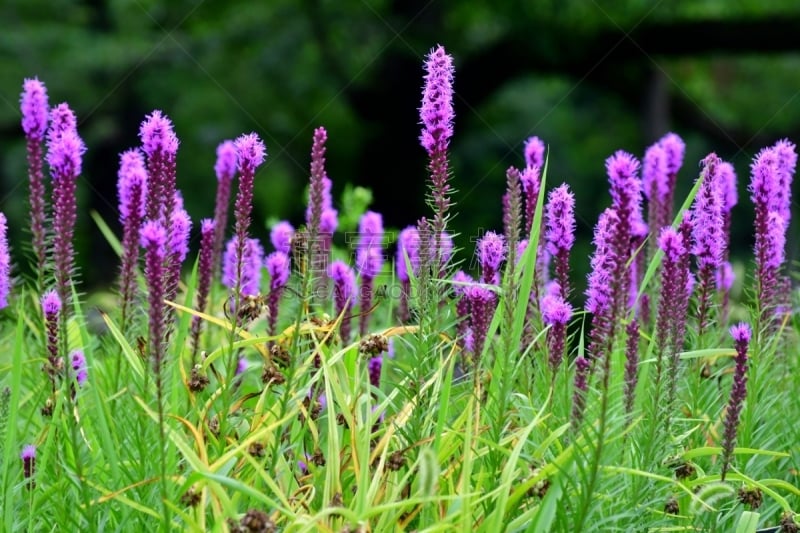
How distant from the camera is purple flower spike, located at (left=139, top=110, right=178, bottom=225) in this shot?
9.05 feet

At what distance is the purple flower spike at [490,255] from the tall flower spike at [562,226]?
6.8 inches

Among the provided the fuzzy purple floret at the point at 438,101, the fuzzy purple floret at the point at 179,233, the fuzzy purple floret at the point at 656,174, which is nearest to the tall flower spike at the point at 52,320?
the fuzzy purple floret at the point at 179,233

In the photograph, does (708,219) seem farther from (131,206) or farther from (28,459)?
(28,459)

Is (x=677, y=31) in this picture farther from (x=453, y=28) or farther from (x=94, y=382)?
(x=94, y=382)

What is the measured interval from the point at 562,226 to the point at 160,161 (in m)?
1.25

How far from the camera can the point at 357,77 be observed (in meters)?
15.6

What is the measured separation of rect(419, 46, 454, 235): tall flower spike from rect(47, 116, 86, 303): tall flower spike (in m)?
0.99

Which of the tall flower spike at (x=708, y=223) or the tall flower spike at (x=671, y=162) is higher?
the tall flower spike at (x=671, y=162)

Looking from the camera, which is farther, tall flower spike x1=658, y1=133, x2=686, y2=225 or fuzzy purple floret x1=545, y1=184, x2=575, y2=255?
tall flower spike x1=658, y1=133, x2=686, y2=225

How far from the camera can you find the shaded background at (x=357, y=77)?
650 inches

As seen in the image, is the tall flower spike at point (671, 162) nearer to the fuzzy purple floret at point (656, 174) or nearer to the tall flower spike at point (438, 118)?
A: the fuzzy purple floret at point (656, 174)

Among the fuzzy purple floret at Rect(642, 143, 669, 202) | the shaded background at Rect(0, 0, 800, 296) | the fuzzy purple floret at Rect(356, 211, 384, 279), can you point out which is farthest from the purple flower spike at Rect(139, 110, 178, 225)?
the shaded background at Rect(0, 0, 800, 296)

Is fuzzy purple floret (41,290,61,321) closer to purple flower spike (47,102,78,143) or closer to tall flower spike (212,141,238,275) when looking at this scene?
purple flower spike (47,102,78,143)

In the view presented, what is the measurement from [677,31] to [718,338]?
14.1 metres
